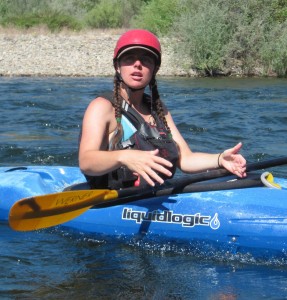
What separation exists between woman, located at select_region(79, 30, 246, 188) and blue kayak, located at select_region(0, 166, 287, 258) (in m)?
0.15

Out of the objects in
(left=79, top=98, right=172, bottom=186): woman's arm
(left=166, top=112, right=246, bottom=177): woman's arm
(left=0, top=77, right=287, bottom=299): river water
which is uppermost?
Answer: (left=79, top=98, right=172, bottom=186): woman's arm

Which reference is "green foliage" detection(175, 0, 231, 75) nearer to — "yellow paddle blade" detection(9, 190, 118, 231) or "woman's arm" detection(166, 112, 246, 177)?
"woman's arm" detection(166, 112, 246, 177)

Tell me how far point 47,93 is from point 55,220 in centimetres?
967

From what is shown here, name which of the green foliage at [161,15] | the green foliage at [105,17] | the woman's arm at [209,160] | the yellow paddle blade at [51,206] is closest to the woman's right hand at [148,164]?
the yellow paddle blade at [51,206]

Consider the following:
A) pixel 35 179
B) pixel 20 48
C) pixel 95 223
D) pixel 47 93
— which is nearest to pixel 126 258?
pixel 95 223

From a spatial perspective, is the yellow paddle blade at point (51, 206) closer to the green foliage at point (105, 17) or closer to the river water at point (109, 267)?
the river water at point (109, 267)

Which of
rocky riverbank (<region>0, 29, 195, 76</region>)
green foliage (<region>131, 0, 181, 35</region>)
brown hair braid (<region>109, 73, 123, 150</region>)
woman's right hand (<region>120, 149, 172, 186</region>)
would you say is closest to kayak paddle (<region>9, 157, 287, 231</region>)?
brown hair braid (<region>109, 73, 123, 150</region>)

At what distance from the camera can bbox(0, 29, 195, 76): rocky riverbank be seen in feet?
64.7

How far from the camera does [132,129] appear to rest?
146 inches

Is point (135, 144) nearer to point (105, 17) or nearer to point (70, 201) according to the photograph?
point (70, 201)

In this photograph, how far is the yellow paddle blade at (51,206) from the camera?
3531 millimetres

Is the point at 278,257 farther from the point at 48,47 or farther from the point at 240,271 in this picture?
the point at 48,47

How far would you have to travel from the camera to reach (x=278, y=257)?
3535 mm

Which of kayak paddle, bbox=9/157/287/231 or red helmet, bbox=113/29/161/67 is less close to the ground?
red helmet, bbox=113/29/161/67
